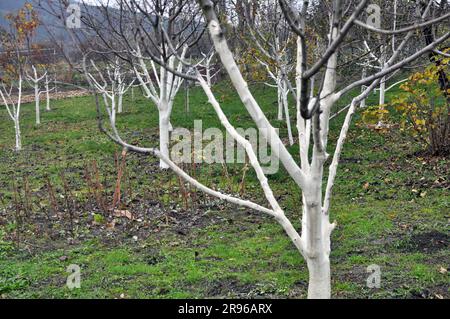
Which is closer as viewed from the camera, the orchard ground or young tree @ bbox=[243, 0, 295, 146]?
young tree @ bbox=[243, 0, 295, 146]

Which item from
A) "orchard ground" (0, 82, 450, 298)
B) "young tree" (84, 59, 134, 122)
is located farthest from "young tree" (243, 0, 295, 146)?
"orchard ground" (0, 82, 450, 298)

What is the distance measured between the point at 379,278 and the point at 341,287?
387mm

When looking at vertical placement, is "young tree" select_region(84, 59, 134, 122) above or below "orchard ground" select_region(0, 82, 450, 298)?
above

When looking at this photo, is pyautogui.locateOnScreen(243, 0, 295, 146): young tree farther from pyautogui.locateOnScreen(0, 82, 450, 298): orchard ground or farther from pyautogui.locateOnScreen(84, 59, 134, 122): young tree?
pyautogui.locateOnScreen(0, 82, 450, 298): orchard ground

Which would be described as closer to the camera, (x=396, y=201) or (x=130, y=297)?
(x=130, y=297)

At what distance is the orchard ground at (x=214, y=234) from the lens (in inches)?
184

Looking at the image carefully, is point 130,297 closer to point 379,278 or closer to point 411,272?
point 379,278

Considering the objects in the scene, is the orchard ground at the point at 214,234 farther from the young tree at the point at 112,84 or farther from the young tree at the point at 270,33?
the young tree at the point at 270,33

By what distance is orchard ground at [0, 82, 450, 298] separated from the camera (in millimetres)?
4684

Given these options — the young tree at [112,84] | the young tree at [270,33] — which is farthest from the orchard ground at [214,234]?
the young tree at [270,33]

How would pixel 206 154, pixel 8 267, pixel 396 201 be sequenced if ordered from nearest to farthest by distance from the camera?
pixel 8 267
pixel 396 201
pixel 206 154

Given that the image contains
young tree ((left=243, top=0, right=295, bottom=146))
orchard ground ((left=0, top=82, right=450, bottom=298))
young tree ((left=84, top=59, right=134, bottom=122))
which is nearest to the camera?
young tree ((left=84, top=59, right=134, bottom=122))
